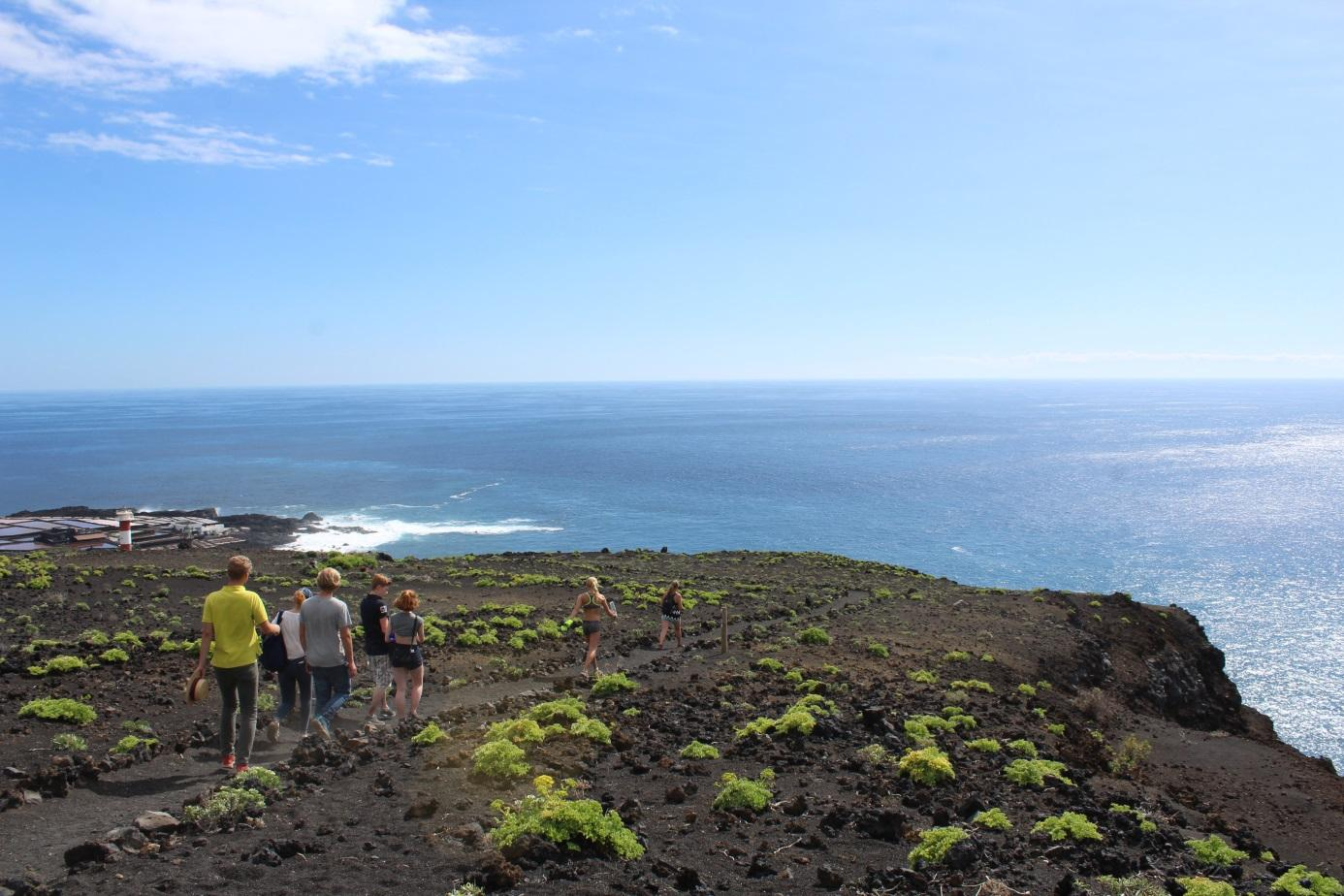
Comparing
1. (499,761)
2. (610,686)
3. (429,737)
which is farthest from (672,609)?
(499,761)

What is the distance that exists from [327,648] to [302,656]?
2.11ft

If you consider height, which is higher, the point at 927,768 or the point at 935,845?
the point at 935,845

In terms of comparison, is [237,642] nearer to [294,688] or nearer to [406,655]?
[294,688]

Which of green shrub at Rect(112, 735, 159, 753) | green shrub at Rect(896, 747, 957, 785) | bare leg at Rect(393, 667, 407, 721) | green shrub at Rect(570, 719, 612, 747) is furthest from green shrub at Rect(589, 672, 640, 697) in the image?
green shrub at Rect(112, 735, 159, 753)

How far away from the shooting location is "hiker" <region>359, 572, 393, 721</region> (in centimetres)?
1269

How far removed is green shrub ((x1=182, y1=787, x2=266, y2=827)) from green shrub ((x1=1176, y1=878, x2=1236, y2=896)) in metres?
10.2

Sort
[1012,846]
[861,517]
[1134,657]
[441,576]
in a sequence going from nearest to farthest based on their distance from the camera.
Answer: [1012,846]
[1134,657]
[441,576]
[861,517]

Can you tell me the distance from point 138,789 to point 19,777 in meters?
1.40

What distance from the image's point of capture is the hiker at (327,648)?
11.5 metres

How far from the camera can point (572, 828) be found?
342 inches

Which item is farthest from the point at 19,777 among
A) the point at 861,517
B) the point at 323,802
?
the point at 861,517

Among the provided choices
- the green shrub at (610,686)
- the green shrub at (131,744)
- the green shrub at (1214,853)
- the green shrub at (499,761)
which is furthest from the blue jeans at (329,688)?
the green shrub at (1214,853)

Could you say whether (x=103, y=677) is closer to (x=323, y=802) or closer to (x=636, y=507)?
(x=323, y=802)

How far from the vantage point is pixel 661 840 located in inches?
366
